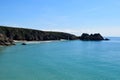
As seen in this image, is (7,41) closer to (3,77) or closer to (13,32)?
(13,32)

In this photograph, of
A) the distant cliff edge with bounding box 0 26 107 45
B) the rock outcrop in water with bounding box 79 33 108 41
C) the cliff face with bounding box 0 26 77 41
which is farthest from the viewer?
the rock outcrop in water with bounding box 79 33 108 41

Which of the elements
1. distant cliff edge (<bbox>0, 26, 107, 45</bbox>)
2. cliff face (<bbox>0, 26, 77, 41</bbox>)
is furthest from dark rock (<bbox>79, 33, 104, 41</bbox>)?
cliff face (<bbox>0, 26, 77, 41</bbox>)

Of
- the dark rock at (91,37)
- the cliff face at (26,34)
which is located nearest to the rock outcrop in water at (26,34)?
the cliff face at (26,34)

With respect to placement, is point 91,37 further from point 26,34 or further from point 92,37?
point 26,34

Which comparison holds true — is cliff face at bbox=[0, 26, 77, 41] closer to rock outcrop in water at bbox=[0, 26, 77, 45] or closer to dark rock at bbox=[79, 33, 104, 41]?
rock outcrop in water at bbox=[0, 26, 77, 45]

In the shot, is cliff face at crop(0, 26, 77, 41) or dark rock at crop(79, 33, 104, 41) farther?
dark rock at crop(79, 33, 104, 41)

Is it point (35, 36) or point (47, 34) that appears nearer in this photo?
point (35, 36)

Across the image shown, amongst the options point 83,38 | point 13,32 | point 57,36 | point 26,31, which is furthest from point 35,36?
point 83,38

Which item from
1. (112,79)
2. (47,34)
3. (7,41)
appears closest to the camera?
(112,79)

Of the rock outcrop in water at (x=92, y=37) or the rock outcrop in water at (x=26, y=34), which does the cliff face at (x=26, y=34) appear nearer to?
the rock outcrop in water at (x=26, y=34)

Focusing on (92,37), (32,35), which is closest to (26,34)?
(32,35)

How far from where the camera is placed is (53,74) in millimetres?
29000

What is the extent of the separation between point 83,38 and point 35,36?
165 ft

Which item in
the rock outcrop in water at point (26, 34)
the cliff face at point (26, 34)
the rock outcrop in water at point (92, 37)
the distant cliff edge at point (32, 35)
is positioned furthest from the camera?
the rock outcrop in water at point (92, 37)
